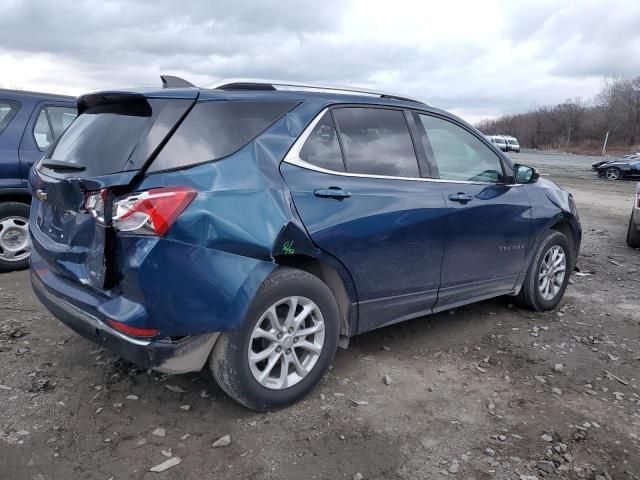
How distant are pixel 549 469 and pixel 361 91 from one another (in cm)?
251

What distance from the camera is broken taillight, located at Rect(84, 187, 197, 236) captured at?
2.61m

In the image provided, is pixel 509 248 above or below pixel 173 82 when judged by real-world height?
below

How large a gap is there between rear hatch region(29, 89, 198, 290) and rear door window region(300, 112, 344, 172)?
27.5 inches

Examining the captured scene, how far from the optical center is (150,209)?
2617mm

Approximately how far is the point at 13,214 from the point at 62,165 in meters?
3.06

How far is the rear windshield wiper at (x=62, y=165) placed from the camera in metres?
2.99

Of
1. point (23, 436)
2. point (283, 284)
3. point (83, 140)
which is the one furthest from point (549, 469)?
point (83, 140)

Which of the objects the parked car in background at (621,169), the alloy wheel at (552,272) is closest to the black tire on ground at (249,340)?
the alloy wheel at (552,272)

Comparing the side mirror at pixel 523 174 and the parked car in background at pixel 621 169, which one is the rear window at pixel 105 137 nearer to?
the side mirror at pixel 523 174

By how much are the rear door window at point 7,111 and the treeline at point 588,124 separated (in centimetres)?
7999

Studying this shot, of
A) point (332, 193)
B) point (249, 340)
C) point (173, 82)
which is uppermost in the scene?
point (173, 82)

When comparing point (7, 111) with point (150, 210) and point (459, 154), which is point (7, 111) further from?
point (459, 154)

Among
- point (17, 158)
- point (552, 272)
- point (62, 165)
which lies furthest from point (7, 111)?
point (552, 272)

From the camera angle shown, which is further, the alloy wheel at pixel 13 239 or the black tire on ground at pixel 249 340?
the alloy wheel at pixel 13 239
